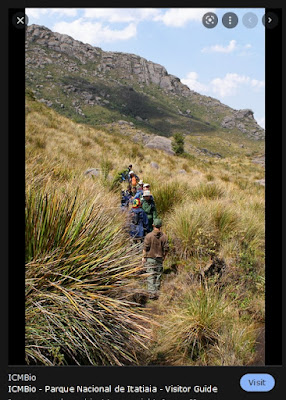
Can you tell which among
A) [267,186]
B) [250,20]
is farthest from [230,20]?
[267,186]

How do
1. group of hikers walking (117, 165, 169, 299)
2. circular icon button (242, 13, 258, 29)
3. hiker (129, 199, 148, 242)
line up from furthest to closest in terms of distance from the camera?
hiker (129, 199, 148, 242) → group of hikers walking (117, 165, 169, 299) → circular icon button (242, 13, 258, 29)

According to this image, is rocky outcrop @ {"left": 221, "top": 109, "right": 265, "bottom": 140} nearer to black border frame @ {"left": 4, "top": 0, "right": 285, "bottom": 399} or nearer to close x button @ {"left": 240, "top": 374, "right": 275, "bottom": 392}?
black border frame @ {"left": 4, "top": 0, "right": 285, "bottom": 399}

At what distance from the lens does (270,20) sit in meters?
1.99

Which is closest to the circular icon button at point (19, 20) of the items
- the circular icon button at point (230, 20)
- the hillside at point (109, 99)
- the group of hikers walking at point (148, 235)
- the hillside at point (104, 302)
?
the circular icon button at point (230, 20)

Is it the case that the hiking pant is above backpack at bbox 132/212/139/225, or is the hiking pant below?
below

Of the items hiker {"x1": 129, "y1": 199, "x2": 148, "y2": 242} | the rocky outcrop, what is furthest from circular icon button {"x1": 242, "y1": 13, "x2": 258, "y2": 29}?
the rocky outcrop

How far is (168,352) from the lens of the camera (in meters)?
3.62

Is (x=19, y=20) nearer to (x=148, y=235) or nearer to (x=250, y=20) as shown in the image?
(x=250, y=20)

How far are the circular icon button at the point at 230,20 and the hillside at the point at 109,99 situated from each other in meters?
117

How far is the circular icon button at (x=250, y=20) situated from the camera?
6.71 ft

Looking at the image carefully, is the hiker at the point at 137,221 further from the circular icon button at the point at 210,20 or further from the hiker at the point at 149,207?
the circular icon button at the point at 210,20

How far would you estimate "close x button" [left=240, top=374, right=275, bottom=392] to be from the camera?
5.61 feet

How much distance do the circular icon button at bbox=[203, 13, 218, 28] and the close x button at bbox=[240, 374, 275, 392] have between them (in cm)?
241

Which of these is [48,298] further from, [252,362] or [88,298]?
[252,362]
